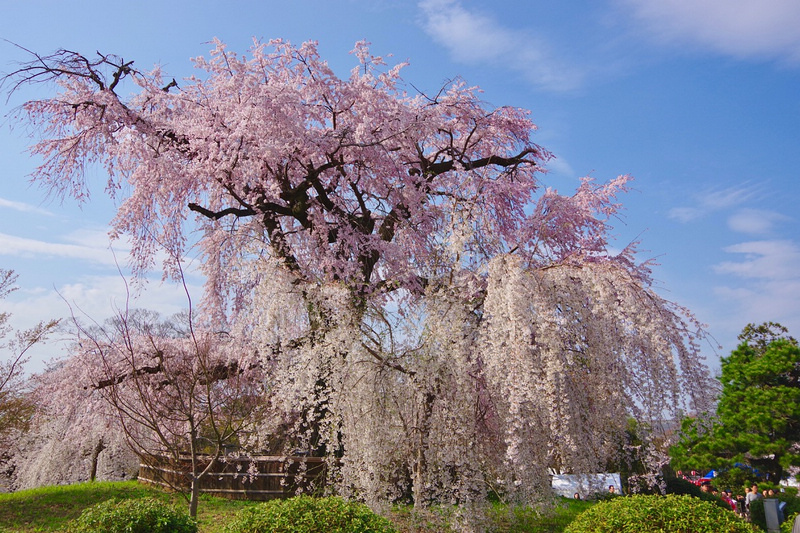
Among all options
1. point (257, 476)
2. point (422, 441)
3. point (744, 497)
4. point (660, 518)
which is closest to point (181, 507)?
point (257, 476)

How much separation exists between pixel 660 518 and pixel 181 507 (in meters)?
9.48

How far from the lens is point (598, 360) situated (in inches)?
320

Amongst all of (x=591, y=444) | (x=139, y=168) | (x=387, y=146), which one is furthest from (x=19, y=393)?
(x=591, y=444)

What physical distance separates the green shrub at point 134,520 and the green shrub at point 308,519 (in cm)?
120

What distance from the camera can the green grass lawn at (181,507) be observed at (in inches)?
353

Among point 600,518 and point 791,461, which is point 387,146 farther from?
point 791,461

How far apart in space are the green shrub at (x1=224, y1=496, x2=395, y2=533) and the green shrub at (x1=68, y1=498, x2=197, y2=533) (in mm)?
1195

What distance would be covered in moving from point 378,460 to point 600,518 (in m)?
3.13

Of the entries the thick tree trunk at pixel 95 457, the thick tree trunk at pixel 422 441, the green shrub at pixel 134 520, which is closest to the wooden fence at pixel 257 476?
the thick tree trunk at pixel 422 441

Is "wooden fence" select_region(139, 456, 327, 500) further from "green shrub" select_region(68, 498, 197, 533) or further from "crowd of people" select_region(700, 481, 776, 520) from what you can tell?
"crowd of people" select_region(700, 481, 776, 520)

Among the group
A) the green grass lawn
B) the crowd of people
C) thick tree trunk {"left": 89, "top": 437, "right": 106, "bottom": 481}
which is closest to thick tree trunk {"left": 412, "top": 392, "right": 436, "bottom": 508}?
the green grass lawn

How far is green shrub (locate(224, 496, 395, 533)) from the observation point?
5.72m

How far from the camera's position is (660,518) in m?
6.07

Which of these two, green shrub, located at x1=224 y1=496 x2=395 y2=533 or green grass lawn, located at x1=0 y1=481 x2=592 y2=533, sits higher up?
green shrub, located at x1=224 y1=496 x2=395 y2=533
